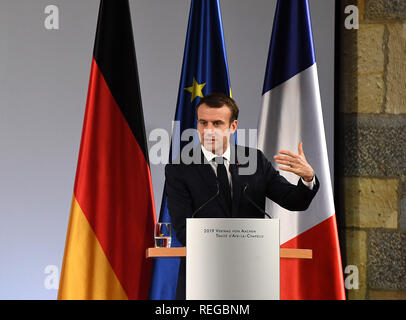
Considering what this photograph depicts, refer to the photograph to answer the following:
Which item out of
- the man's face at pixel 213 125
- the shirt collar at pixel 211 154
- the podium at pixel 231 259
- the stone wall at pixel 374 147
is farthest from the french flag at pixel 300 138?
the podium at pixel 231 259

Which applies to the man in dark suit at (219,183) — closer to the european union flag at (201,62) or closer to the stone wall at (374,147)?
the european union flag at (201,62)

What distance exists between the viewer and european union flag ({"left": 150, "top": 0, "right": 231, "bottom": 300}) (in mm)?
3395

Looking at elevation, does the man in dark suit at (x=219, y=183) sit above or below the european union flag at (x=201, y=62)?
below

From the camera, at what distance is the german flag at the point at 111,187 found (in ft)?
9.92

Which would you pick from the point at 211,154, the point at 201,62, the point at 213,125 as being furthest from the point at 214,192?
the point at 201,62

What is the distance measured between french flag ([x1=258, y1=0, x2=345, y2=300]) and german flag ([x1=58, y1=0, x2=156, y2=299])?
2.48 ft

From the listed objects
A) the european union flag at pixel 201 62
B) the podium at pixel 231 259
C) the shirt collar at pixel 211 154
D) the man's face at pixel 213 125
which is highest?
the european union flag at pixel 201 62

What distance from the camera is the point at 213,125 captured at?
2.51m

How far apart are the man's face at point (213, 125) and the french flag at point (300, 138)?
83cm

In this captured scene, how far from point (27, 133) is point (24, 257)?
79cm

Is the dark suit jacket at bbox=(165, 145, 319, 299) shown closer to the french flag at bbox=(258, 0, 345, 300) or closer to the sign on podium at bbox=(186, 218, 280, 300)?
the french flag at bbox=(258, 0, 345, 300)

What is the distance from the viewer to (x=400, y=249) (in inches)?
141

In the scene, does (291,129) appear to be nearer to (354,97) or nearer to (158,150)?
(354,97)

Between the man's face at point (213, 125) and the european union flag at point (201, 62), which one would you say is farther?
the european union flag at point (201, 62)
